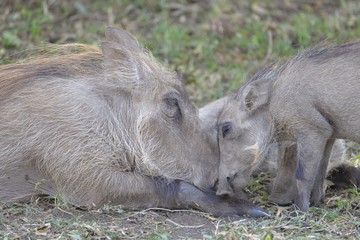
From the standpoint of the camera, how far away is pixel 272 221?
5.77 m

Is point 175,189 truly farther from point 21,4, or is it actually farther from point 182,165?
point 21,4

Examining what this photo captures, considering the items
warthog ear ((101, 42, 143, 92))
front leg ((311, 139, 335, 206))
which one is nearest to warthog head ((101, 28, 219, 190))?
warthog ear ((101, 42, 143, 92))

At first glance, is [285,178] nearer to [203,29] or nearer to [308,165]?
[308,165]

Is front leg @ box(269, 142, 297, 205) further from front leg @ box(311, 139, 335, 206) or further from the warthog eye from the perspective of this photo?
the warthog eye

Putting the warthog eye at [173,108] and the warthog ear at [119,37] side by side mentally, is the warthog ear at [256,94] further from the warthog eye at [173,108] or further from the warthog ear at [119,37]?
the warthog ear at [119,37]

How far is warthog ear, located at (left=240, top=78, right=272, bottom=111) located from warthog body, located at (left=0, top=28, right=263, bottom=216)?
0.38 metres

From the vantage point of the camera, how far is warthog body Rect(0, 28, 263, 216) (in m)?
6.04

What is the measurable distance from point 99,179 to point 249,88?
1.28 metres

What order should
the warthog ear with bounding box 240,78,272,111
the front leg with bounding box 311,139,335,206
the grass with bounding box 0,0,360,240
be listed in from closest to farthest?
1. the front leg with bounding box 311,139,335,206
2. the warthog ear with bounding box 240,78,272,111
3. the grass with bounding box 0,0,360,240

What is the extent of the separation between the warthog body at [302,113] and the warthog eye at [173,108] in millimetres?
332

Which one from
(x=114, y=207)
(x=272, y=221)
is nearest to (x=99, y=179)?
(x=114, y=207)

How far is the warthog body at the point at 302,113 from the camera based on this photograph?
19.8 ft

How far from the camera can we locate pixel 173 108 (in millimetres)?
6379

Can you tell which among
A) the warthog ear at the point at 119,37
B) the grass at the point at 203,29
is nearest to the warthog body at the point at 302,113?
the grass at the point at 203,29
